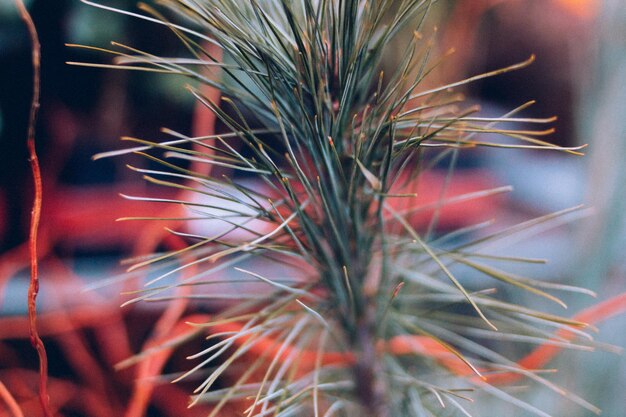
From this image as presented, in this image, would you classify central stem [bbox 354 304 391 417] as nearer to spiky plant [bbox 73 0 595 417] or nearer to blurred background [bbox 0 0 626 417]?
spiky plant [bbox 73 0 595 417]

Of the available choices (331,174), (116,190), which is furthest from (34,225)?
(116,190)

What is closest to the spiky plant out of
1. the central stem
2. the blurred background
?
the central stem

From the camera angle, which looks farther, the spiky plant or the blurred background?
the blurred background

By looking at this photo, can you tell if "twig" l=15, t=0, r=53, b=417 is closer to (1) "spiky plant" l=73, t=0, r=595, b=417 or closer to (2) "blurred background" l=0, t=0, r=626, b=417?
(1) "spiky plant" l=73, t=0, r=595, b=417

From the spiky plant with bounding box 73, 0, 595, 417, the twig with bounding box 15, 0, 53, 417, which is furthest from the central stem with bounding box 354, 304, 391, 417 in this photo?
the twig with bounding box 15, 0, 53, 417

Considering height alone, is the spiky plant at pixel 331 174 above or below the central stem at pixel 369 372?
above

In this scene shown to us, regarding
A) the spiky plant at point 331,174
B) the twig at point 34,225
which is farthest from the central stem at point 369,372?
the twig at point 34,225

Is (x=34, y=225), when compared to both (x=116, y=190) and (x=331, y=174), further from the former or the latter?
(x=116, y=190)

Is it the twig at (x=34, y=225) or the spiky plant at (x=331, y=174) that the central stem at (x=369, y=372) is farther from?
the twig at (x=34, y=225)

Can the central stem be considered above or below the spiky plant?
below
